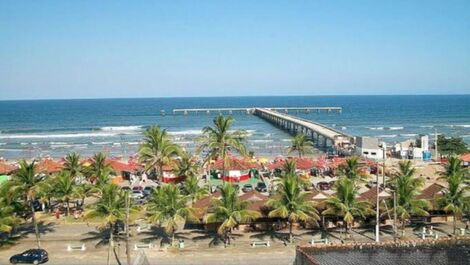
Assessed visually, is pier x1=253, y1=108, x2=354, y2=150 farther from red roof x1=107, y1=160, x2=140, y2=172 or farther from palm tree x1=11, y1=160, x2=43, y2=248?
palm tree x1=11, y1=160, x2=43, y2=248

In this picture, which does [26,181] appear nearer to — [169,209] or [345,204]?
[169,209]

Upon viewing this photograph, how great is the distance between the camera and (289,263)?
80.7 ft

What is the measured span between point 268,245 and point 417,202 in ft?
29.3

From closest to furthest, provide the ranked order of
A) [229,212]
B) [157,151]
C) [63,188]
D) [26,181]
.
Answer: [229,212], [26,181], [63,188], [157,151]

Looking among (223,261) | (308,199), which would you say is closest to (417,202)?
(308,199)

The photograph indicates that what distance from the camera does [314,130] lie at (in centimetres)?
8375

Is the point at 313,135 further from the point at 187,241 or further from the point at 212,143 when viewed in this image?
the point at 187,241

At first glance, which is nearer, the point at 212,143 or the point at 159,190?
the point at 159,190

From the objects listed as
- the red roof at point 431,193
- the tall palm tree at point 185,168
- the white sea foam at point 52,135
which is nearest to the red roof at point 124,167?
the tall palm tree at point 185,168

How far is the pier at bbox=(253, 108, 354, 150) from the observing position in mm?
69356

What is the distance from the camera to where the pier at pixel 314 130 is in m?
69.4

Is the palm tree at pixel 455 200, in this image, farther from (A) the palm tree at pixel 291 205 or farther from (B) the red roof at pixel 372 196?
(A) the palm tree at pixel 291 205

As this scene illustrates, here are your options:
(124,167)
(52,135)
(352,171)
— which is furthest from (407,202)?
(52,135)

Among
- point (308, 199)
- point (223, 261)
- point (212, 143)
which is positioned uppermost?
point (212, 143)
